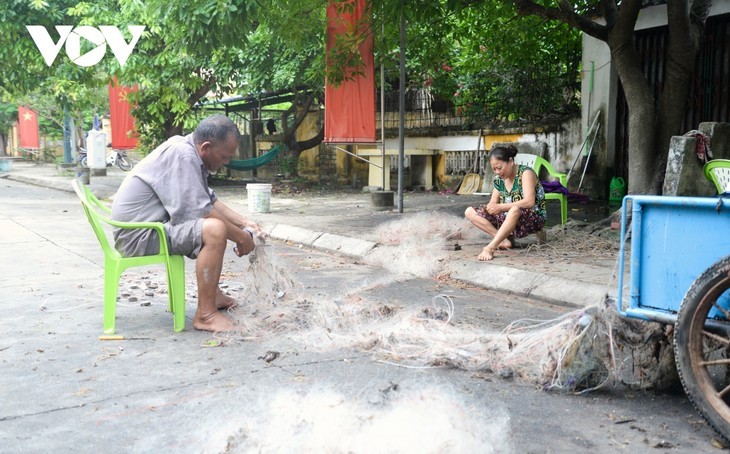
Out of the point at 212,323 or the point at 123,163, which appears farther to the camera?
the point at 123,163

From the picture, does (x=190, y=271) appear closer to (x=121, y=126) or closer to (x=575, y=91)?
(x=575, y=91)

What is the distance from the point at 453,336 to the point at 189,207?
1.90m

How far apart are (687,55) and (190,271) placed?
240 inches

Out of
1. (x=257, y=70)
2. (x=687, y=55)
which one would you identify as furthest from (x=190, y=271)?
(x=257, y=70)

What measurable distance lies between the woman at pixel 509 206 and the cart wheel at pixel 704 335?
411 centimetres

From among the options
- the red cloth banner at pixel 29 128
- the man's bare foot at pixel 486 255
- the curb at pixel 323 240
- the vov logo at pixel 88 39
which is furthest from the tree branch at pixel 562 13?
the red cloth banner at pixel 29 128

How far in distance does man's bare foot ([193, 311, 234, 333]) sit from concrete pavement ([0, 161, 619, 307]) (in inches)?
93.2

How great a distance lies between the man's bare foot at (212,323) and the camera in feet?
15.6

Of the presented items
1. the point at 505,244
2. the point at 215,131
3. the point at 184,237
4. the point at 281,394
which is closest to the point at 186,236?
the point at 184,237

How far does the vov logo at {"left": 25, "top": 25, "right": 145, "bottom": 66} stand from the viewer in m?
13.4

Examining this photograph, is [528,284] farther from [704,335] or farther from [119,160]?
[119,160]

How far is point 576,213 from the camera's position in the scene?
424 inches

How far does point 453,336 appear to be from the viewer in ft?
14.4

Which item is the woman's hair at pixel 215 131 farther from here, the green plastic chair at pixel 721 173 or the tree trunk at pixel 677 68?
the tree trunk at pixel 677 68
